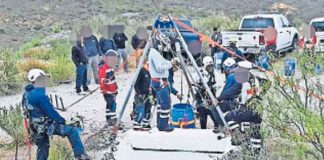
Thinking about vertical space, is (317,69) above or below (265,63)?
above

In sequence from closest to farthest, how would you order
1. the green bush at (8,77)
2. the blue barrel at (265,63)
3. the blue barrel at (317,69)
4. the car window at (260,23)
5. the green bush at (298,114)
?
the green bush at (298,114) < the blue barrel at (317,69) < the blue barrel at (265,63) < the green bush at (8,77) < the car window at (260,23)

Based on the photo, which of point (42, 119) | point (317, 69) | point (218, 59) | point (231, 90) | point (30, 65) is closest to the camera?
point (317, 69)

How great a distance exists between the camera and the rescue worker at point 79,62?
15.5 m

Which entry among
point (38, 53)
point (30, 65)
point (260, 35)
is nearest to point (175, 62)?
point (30, 65)

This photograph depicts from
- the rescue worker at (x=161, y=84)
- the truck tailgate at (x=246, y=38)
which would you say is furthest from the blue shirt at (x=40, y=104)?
the truck tailgate at (x=246, y=38)

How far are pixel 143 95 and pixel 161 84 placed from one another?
1.11m

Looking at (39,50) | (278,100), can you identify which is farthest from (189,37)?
(278,100)

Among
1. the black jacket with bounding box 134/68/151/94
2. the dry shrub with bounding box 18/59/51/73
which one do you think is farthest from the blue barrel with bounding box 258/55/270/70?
the dry shrub with bounding box 18/59/51/73

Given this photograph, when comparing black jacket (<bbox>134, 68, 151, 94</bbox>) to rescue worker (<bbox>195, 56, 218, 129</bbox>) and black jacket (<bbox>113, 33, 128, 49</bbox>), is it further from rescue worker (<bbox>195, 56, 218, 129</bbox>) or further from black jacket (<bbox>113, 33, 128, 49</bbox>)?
black jacket (<bbox>113, 33, 128, 49</bbox>)

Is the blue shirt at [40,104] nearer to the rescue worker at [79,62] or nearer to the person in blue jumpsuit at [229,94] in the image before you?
the person in blue jumpsuit at [229,94]

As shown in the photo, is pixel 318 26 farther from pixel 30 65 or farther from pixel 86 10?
pixel 86 10

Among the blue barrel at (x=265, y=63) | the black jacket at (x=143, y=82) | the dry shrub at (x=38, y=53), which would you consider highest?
the blue barrel at (x=265, y=63)

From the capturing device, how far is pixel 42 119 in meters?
8.89

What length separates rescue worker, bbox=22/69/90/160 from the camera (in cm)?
878
